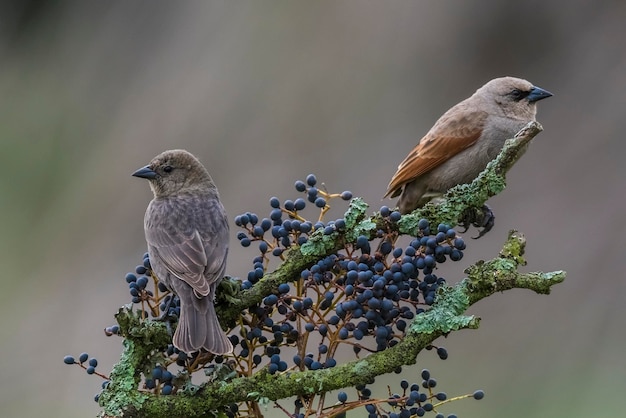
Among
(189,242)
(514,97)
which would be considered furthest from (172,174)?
(514,97)

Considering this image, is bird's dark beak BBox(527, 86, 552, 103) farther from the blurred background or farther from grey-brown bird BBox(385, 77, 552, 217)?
the blurred background

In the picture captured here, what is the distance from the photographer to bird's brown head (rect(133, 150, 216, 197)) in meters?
3.17

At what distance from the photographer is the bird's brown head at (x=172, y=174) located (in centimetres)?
317

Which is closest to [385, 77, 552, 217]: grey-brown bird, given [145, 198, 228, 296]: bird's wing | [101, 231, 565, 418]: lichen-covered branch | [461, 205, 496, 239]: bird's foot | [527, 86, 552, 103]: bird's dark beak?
[527, 86, 552, 103]: bird's dark beak

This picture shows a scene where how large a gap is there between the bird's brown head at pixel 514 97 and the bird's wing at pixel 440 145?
114mm

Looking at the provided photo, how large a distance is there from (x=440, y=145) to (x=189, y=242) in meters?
1.12

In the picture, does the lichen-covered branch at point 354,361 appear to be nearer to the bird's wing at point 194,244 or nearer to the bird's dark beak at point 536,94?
the bird's wing at point 194,244

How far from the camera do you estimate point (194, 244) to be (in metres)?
2.77

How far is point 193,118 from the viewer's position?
6.15 meters

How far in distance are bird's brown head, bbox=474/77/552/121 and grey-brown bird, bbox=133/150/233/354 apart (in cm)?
118

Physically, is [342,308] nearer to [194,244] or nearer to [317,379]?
[317,379]

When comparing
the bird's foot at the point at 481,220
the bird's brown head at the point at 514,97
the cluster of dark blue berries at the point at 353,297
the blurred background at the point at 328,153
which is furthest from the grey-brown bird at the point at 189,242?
the blurred background at the point at 328,153

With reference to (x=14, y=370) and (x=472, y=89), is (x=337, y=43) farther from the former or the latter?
(x=14, y=370)

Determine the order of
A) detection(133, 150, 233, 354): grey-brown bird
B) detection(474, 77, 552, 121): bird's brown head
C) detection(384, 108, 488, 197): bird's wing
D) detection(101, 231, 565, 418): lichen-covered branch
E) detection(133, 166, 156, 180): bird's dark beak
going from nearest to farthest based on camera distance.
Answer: detection(101, 231, 565, 418): lichen-covered branch
detection(133, 150, 233, 354): grey-brown bird
detection(133, 166, 156, 180): bird's dark beak
detection(384, 108, 488, 197): bird's wing
detection(474, 77, 552, 121): bird's brown head
